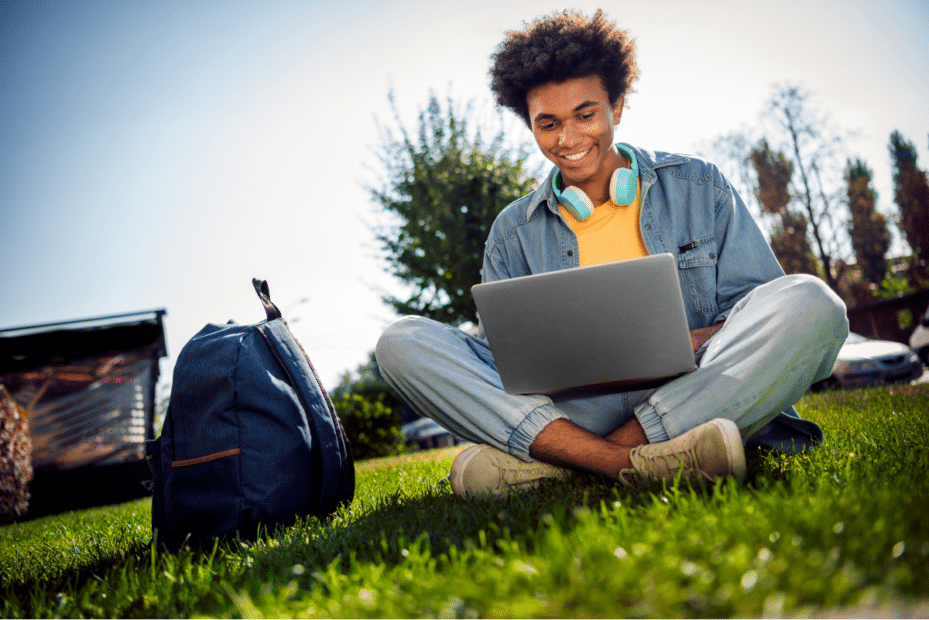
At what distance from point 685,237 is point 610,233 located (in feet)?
1.08

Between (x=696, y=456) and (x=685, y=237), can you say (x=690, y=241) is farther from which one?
(x=696, y=456)

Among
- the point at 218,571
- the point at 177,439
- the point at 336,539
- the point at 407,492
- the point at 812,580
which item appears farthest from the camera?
the point at 407,492

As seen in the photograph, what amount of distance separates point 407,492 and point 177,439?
100 cm

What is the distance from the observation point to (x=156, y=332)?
856 cm

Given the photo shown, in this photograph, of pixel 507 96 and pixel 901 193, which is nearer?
pixel 507 96

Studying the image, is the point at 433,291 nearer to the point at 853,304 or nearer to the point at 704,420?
the point at 704,420

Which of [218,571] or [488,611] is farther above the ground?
[488,611]

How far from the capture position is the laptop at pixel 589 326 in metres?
1.75

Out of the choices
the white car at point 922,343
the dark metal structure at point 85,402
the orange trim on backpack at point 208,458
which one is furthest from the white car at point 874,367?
the dark metal structure at point 85,402

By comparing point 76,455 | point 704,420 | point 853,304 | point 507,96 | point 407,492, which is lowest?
point 853,304

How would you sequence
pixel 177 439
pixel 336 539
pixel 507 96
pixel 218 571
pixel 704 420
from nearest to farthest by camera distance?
pixel 218 571
pixel 336 539
pixel 704 420
pixel 177 439
pixel 507 96

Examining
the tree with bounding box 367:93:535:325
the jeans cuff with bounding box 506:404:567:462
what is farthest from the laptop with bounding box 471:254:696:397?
the tree with bounding box 367:93:535:325

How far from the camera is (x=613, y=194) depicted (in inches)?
105

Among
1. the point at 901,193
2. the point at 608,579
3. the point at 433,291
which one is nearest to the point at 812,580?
the point at 608,579
